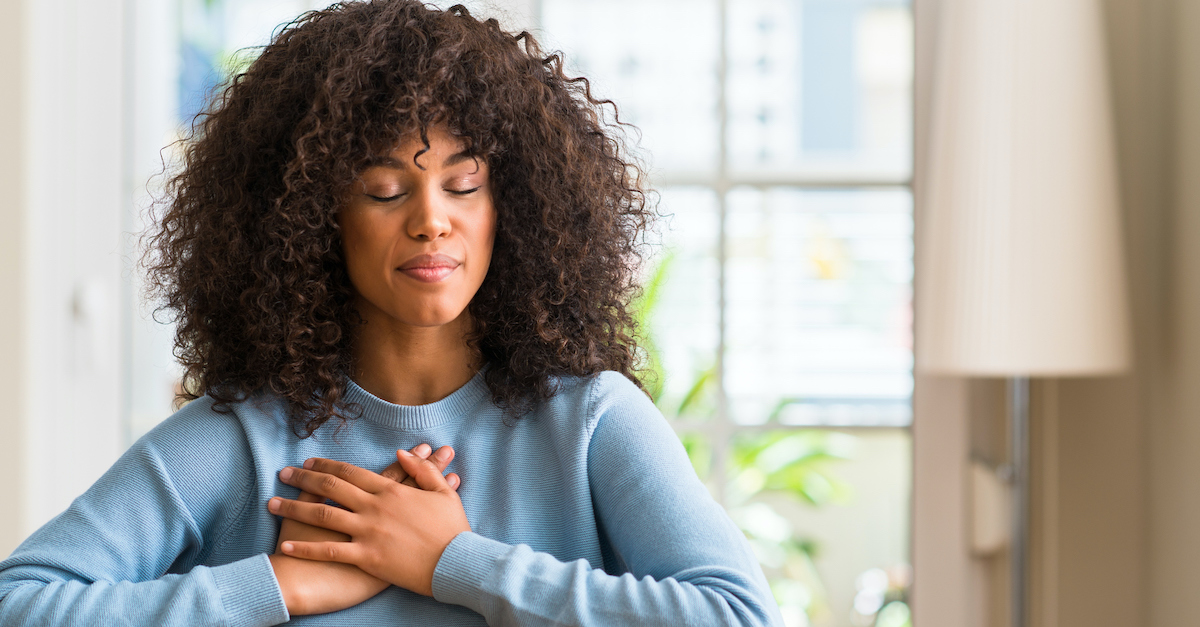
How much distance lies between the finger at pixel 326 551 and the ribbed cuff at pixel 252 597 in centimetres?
3

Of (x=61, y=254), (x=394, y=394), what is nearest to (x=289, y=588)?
(x=394, y=394)

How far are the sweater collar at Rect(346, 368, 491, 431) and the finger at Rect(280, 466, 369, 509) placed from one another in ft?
0.26

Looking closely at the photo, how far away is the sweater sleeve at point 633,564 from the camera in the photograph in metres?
0.90

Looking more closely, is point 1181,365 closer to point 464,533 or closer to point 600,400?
Result: point 600,400

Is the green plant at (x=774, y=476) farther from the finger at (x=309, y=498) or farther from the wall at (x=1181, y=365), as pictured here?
the finger at (x=309, y=498)

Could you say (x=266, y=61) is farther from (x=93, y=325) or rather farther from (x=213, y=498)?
(x=93, y=325)

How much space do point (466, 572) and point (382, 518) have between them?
0.11 meters

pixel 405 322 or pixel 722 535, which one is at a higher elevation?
pixel 405 322

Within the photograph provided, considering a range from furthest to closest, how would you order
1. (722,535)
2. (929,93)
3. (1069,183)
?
1. (929,93)
2. (1069,183)
3. (722,535)

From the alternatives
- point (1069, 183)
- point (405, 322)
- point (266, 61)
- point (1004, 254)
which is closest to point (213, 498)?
point (405, 322)

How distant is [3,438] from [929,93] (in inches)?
82.8

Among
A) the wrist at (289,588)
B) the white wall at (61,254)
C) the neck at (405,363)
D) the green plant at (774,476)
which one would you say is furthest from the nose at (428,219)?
the white wall at (61,254)

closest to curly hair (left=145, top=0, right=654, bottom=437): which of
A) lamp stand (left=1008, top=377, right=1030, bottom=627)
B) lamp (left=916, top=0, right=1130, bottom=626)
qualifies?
lamp (left=916, top=0, right=1130, bottom=626)

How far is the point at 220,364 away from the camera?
109 cm
